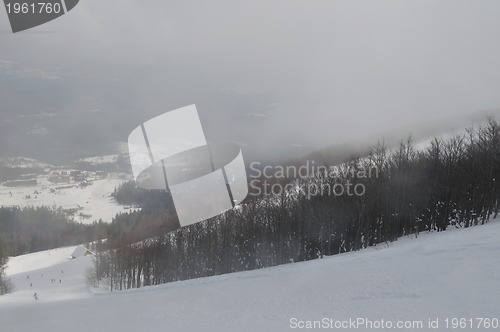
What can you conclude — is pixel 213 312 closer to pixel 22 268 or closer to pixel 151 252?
pixel 151 252

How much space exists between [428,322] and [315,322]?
2951mm

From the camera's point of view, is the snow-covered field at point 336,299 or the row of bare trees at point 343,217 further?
the row of bare trees at point 343,217

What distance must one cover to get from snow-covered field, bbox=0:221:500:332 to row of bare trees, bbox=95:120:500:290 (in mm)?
19382

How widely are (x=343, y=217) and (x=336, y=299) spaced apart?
108 ft

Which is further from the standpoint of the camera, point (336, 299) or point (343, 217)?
point (343, 217)

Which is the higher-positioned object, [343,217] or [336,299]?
[343,217]

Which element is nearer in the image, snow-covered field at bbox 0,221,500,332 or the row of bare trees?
snow-covered field at bbox 0,221,500,332

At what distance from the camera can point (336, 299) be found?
13367 mm

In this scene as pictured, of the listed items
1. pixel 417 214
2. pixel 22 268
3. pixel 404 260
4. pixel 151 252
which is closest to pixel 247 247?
pixel 151 252

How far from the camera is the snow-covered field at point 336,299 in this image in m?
11.1

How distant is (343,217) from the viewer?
45.5 meters

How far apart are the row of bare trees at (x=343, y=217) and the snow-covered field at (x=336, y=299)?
1938 cm

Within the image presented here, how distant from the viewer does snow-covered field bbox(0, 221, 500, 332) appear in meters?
11.1

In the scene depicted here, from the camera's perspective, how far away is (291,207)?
52531 millimetres
